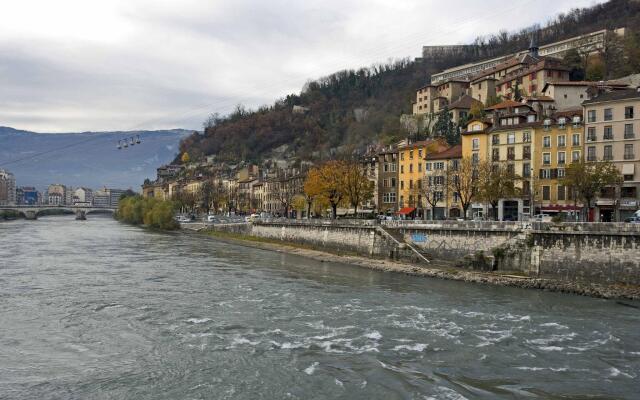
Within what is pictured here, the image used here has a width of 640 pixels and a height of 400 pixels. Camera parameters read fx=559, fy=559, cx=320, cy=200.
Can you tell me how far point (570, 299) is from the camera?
93.0ft

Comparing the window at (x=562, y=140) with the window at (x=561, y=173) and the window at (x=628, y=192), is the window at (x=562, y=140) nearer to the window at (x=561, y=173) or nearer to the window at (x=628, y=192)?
the window at (x=561, y=173)

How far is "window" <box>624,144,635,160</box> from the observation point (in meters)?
44.6

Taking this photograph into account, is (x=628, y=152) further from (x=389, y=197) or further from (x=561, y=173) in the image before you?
(x=389, y=197)

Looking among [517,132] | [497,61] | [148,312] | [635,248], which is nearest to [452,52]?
[497,61]

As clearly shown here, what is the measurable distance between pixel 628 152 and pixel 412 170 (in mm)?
24433

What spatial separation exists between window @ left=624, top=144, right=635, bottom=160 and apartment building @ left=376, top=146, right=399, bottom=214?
90.3ft

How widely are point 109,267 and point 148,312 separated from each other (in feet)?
54.8

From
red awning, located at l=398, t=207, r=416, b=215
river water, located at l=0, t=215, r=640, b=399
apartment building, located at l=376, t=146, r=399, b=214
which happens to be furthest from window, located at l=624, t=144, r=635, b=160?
apartment building, located at l=376, t=146, r=399, b=214

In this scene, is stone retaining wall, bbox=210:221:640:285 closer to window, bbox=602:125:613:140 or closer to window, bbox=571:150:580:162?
window, bbox=571:150:580:162

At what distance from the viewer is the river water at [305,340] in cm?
1586

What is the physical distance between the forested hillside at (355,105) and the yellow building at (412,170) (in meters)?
24.9

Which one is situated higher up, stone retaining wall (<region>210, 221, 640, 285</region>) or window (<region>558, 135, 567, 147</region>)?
window (<region>558, 135, 567, 147</region>)

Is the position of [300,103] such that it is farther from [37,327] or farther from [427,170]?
[37,327]

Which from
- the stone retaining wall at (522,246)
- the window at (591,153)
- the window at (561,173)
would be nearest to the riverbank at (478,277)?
the stone retaining wall at (522,246)
